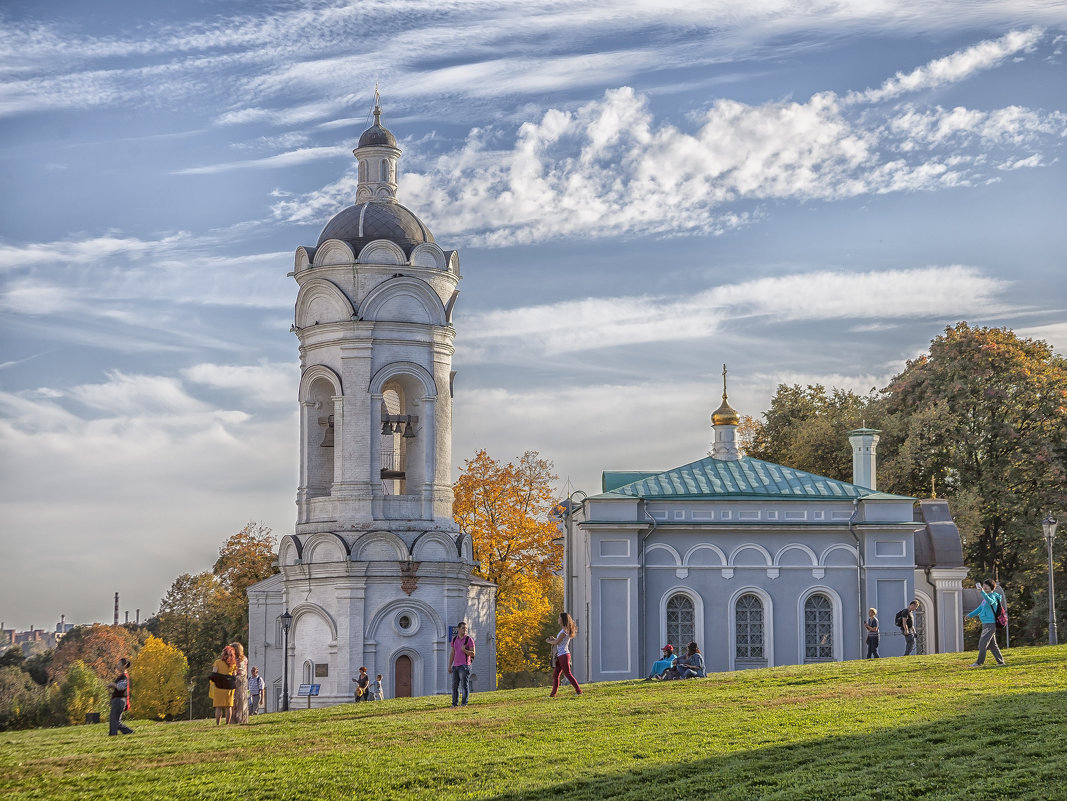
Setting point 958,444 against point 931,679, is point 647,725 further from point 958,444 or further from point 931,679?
point 958,444

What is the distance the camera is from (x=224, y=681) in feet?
75.0

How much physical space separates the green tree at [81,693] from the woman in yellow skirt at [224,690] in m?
49.1

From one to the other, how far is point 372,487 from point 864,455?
600 inches

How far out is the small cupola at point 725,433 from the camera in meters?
43.8

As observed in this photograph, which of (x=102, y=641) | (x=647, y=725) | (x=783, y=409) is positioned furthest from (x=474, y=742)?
(x=102, y=641)

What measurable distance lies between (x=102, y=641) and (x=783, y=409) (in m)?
49.2

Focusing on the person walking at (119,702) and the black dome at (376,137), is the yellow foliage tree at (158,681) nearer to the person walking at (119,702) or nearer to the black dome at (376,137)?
the black dome at (376,137)

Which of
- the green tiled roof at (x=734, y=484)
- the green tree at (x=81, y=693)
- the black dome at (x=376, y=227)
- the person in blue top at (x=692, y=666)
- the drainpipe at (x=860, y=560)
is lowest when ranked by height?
the green tree at (x=81, y=693)

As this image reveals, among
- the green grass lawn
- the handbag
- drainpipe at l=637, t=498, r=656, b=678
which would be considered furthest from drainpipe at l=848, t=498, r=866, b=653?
the handbag

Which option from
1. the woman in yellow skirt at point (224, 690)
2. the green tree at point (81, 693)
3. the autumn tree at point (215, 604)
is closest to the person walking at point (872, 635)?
the woman in yellow skirt at point (224, 690)

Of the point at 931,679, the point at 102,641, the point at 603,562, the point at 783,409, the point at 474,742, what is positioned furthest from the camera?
the point at 102,641

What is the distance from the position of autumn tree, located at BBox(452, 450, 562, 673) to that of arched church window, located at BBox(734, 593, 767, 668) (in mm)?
11319

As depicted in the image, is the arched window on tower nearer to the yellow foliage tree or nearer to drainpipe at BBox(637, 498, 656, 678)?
drainpipe at BBox(637, 498, 656, 678)

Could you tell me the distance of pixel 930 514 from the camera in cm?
4388
